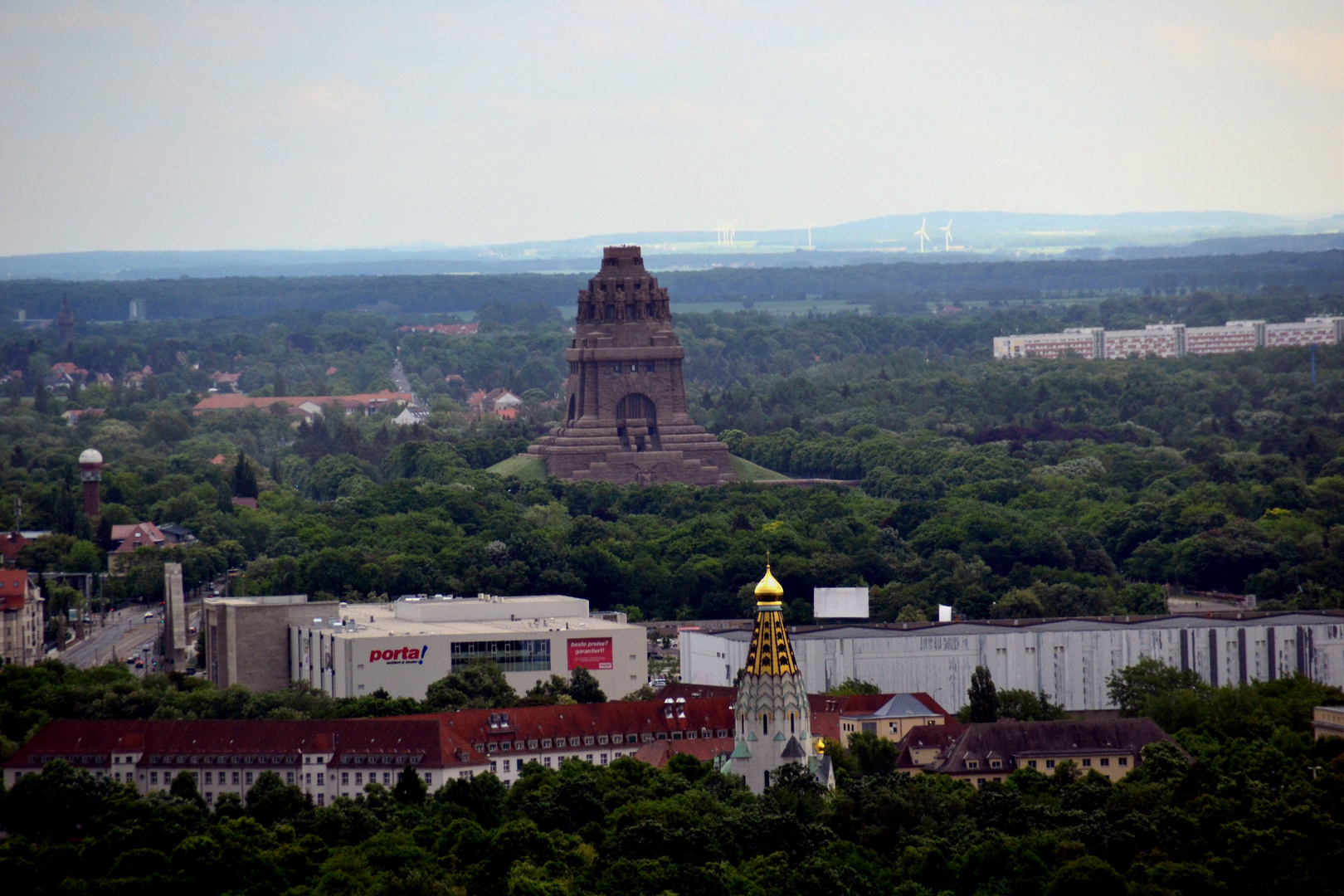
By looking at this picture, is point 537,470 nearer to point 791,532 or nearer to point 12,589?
point 791,532

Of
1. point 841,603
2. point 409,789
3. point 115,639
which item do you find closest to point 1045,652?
point 841,603

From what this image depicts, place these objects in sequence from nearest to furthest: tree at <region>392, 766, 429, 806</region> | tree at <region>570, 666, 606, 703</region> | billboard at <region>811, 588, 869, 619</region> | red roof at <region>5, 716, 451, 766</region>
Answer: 1. tree at <region>392, 766, 429, 806</region>
2. red roof at <region>5, 716, 451, 766</region>
3. tree at <region>570, 666, 606, 703</region>
4. billboard at <region>811, 588, 869, 619</region>

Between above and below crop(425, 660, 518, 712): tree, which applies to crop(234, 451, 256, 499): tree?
below

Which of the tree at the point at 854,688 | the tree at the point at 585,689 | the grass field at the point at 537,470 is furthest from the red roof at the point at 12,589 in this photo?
the grass field at the point at 537,470

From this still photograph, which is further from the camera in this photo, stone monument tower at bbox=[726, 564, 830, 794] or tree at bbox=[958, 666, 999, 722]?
tree at bbox=[958, 666, 999, 722]

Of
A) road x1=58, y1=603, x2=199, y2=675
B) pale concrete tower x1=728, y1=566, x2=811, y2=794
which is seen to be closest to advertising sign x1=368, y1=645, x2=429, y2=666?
road x1=58, y1=603, x2=199, y2=675

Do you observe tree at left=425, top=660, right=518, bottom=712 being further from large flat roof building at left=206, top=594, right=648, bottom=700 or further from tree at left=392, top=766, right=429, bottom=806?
tree at left=392, top=766, right=429, bottom=806

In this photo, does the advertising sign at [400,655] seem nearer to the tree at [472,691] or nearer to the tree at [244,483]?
the tree at [472,691]
